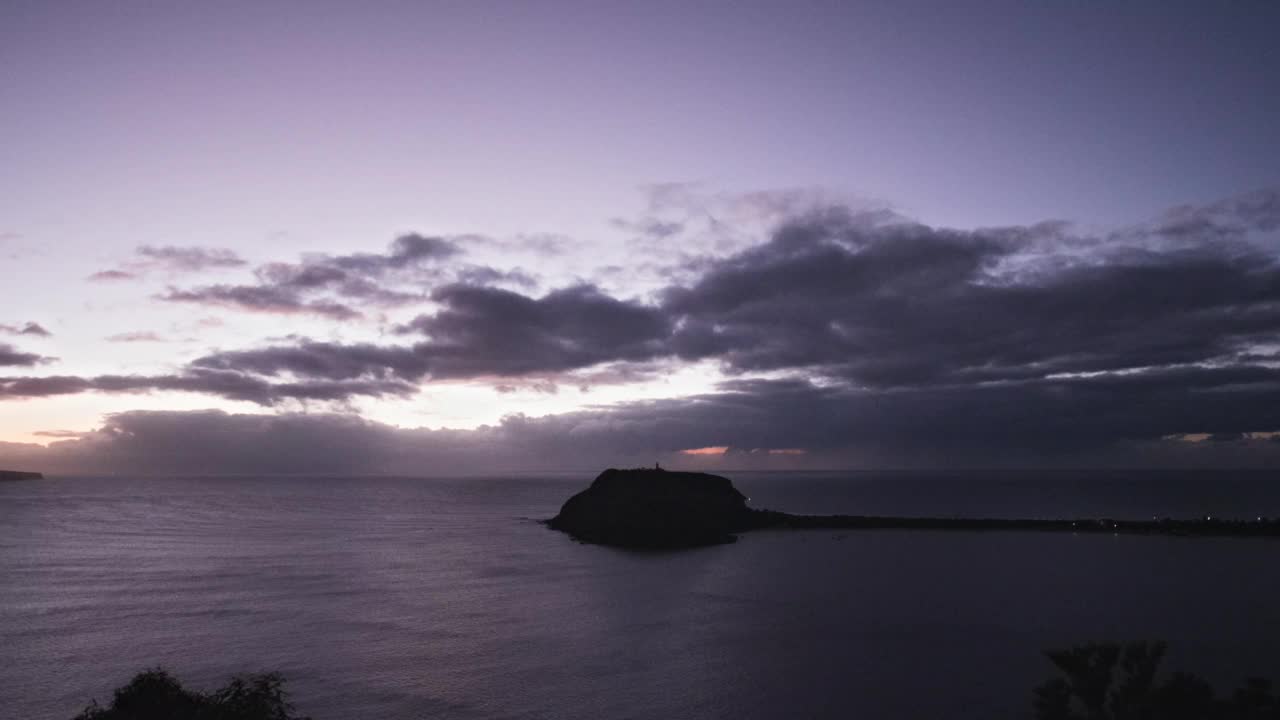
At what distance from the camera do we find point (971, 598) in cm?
7056

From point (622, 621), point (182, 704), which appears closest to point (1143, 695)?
point (182, 704)

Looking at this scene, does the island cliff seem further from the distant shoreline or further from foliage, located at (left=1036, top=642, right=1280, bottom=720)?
foliage, located at (left=1036, top=642, right=1280, bottom=720)

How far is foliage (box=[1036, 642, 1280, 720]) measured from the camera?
21391 mm

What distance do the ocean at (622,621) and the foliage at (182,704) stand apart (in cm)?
1153

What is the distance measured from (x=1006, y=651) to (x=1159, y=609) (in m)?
23.4

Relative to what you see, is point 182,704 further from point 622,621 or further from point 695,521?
point 695,521

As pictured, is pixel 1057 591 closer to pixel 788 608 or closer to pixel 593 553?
pixel 788 608

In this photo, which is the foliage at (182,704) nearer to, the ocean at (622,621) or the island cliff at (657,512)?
the ocean at (622,621)

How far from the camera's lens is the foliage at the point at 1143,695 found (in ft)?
70.2

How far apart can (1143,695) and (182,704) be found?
112 ft

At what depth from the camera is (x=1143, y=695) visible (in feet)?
76.7

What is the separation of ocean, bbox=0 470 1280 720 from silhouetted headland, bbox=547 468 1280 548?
32.7 feet

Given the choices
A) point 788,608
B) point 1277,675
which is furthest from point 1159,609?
point 788,608

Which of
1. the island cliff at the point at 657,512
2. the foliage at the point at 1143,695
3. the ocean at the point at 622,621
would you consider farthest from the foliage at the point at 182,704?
the island cliff at the point at 657,512
